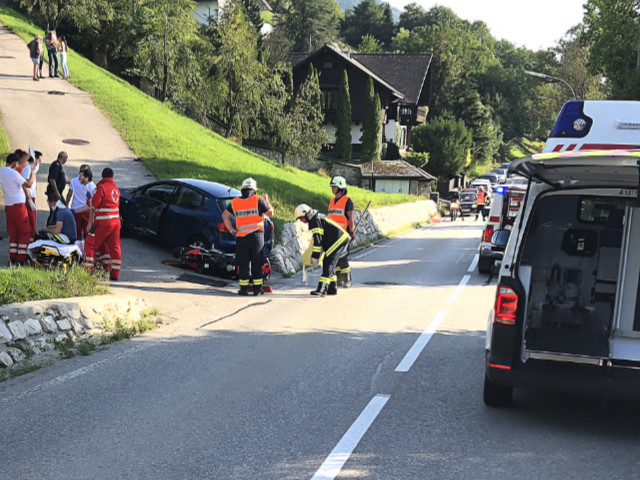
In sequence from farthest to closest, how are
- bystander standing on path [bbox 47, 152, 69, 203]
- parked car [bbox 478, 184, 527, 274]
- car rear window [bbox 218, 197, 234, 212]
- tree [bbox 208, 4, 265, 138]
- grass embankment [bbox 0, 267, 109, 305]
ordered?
tree [bbox 208, 4, 265, 138] < parked car [bbox 478, 184, 527, 274] < car rear window [bbox 218, 197, 234, 212] < bystander standing on path [bbox 47, 152, 69, 203] < grass embankment [bbox 0, 267, 109, 305]

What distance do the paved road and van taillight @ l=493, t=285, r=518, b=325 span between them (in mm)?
882

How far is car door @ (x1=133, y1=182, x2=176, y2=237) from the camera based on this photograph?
1505 cm

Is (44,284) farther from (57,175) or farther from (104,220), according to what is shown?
(57,175)

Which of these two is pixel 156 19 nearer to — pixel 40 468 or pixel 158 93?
pixel 158 93

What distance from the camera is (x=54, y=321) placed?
27.5 feet

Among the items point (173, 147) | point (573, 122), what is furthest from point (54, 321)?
point (173, 147)

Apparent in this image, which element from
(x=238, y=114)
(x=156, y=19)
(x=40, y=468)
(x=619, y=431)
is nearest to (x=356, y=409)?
(x=619, y=431)

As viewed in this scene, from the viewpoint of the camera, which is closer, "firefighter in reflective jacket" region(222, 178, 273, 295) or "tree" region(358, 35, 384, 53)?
"firefighter in reflective jacket" region(222, 178, 273, 295)

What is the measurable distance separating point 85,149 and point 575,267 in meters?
19.1

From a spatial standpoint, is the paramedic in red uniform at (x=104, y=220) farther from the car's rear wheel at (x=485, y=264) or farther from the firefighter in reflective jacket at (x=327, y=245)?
the car's rear wheel at (x=485, y=264)

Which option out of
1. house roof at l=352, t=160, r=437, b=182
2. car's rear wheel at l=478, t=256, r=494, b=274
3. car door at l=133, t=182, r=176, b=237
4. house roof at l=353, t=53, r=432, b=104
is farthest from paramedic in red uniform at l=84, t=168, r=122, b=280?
house roof at l=353, t=53, r=432, b=104

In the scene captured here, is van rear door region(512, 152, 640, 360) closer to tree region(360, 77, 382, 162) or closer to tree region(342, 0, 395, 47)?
tree region(360, 77, 382, 162)

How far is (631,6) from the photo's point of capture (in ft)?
148

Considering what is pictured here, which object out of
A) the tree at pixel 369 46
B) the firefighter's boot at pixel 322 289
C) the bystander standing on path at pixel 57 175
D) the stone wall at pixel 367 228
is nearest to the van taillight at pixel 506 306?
the firefighter's boot at pixel 322 289
